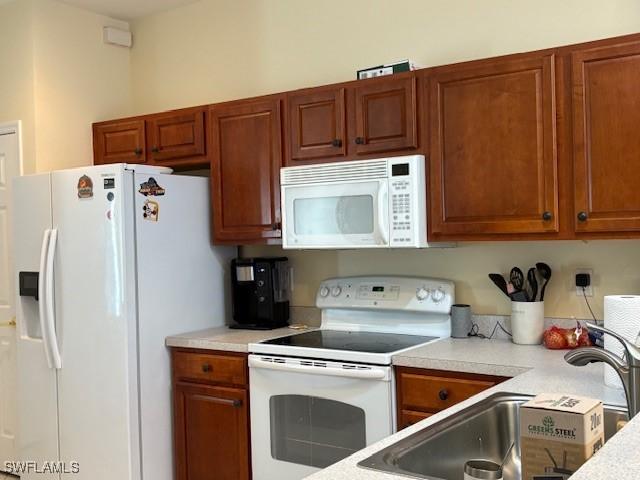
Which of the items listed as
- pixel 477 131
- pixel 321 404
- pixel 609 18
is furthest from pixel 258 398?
pixel 609 18

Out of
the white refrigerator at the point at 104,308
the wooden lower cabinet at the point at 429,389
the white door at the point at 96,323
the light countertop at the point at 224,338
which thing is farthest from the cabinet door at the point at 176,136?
the wooden lower cabinet at the point at 429,389

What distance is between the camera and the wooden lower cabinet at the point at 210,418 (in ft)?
→ 10.5

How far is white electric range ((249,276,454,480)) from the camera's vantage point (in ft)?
9.07

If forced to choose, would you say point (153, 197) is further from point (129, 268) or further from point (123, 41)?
point (123, 41)

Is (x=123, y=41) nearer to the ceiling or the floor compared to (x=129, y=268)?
nearer to the ceiling

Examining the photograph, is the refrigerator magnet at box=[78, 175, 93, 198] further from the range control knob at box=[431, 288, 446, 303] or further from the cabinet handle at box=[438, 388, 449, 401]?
the cabinet handle at box=[438, 388, 449, 401]

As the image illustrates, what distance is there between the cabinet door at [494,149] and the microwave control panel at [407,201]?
0.05m

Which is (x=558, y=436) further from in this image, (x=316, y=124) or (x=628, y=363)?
(x=316, y=124)

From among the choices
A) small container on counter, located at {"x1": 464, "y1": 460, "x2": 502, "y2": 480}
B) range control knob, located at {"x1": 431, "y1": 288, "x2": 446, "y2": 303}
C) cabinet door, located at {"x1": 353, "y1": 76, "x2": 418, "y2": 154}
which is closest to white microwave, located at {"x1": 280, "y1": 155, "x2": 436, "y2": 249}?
cabinet door, located at {"x1": 353, "y1": 76, "x2": 418, "y2": 154}

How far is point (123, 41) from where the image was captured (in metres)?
4.32

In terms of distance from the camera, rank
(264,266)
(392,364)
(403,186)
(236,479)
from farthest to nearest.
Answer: (264,266)
(236,479)
(403,186)
(392,364)

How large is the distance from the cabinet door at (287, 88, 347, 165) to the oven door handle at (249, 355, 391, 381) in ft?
3.16

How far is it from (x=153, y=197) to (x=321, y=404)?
4.23 ft

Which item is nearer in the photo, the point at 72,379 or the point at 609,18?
the point at 609,18
